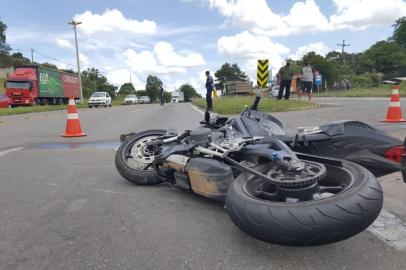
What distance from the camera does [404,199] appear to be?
4246mm

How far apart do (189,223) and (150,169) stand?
1.54 meters

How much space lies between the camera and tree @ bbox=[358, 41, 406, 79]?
270 feet

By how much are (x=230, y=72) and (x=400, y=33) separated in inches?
1970

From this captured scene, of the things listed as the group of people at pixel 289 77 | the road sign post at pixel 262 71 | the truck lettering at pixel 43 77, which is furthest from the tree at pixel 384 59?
the road sign post at pixel 262 71

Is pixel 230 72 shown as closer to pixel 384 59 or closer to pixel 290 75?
pixel 384 59

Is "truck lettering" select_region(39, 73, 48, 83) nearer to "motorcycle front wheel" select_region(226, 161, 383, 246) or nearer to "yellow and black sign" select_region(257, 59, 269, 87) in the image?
"yellow and black sign" select_region(257, 59, 269, 87)

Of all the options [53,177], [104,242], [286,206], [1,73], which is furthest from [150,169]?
[1,73]

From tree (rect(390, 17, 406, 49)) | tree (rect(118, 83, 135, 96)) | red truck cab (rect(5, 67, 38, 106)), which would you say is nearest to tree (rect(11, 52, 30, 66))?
tree (rect(118, 83, 135, 96))

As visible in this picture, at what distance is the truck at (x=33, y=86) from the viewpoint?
40.1 meters

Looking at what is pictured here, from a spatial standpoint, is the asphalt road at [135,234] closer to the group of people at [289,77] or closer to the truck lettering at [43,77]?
the group of people at [289,77]

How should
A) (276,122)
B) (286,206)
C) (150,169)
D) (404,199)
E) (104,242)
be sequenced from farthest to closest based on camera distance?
(150,169)
(276,122)
(404,199)
(104,242)
(286,206)

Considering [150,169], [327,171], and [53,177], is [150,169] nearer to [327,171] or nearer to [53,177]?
[53,177]

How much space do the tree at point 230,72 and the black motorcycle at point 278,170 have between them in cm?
12549

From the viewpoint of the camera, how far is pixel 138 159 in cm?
529
